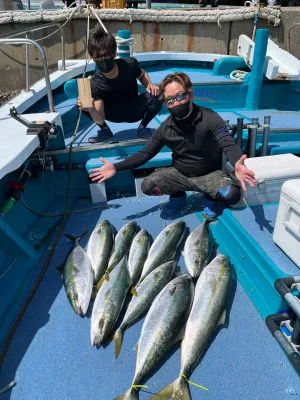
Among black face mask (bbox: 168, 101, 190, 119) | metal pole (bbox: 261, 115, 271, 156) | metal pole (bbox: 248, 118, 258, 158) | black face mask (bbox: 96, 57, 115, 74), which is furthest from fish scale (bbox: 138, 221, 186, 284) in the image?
black face mask (bbox: 96, 57, 115, 74)

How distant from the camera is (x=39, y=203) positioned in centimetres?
392

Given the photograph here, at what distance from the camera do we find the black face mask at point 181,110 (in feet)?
9.89

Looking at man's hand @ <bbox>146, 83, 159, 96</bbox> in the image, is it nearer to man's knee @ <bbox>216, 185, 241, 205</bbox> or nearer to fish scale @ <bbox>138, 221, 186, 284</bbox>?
man's knee @ <bbox>216, 185, 241, 205</bbox>

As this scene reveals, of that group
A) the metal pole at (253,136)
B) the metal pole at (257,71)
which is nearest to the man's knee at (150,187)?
the metal pole at (253,136)

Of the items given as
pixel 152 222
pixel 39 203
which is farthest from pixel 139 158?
pixel 39 203

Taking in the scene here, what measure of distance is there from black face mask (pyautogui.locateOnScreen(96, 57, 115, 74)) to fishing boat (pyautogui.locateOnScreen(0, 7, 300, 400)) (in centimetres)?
65

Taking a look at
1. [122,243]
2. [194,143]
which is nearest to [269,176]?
[194,143]

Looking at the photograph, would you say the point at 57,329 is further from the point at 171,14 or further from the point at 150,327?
the point at 171,14

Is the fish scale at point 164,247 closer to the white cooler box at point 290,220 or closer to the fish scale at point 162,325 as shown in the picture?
the fish scale at point 162,325

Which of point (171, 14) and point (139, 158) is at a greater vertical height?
point (171, 14)

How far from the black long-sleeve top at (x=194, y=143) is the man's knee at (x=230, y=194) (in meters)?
0.35

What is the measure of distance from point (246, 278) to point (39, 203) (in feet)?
8.70

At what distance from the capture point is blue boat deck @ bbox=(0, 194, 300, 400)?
81.4 inches

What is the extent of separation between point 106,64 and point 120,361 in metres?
3.25
